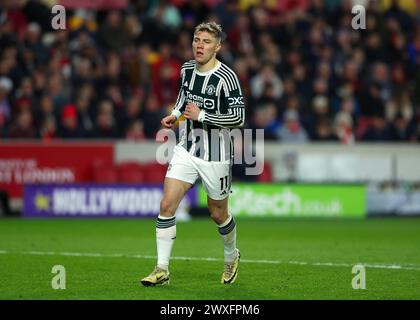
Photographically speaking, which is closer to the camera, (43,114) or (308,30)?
(43,114)

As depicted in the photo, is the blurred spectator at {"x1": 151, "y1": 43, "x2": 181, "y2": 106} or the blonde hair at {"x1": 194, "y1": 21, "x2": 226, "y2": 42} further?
the blurred spectator at {"x1": 151, "y1": 43, "x2": 181, "y2": 106}

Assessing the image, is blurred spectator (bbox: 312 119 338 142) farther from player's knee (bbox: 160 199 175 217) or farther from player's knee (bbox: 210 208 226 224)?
player's knee (bbox: 160 199 175 217)

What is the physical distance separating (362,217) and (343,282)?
11.0 meters

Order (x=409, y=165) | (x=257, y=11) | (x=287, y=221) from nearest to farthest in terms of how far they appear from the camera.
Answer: (x=287, y=221)
(x=409, y=165)
(x=257, y=11)

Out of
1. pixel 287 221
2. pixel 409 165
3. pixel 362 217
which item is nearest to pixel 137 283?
pixel 287 221

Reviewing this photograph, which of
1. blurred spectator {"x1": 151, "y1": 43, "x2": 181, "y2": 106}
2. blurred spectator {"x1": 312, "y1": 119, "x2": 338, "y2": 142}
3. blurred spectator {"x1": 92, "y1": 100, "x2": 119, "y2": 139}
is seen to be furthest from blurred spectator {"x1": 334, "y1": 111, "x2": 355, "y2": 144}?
blurred spectator {"x1": 92, "y1": 100, "x2": 119, "y2": 139}

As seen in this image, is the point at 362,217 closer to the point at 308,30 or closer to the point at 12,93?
the point at 308,30

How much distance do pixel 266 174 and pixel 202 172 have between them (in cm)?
1115

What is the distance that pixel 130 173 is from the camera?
63.9 feet

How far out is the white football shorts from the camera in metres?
9.34

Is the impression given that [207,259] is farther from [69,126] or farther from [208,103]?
[69,126]

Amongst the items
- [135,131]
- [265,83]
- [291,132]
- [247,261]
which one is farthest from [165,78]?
[247,261]

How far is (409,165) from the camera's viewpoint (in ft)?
70.9

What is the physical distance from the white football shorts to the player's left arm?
0.43 meters
